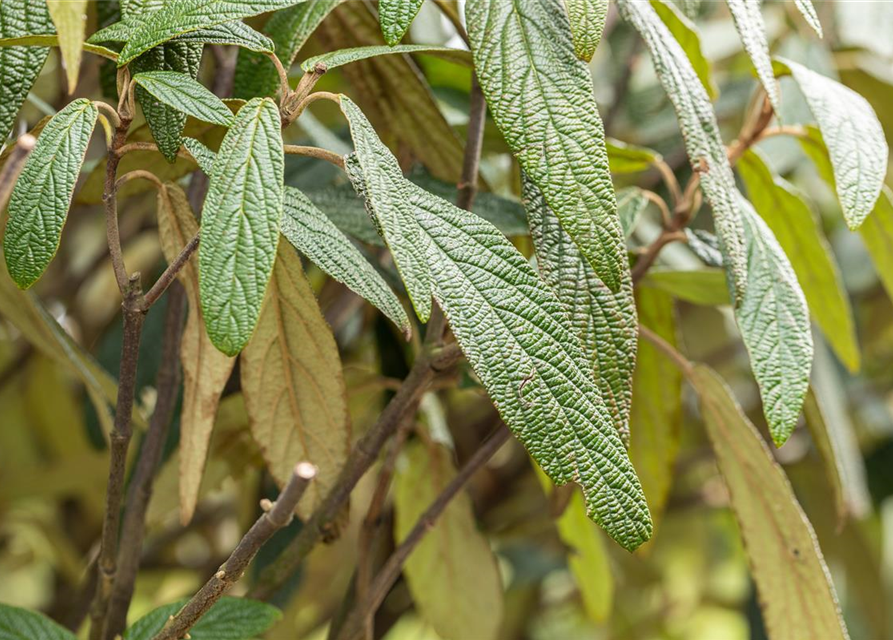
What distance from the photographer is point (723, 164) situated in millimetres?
360

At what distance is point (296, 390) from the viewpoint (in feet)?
1.36

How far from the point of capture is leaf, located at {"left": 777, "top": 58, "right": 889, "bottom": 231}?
1.17 ft

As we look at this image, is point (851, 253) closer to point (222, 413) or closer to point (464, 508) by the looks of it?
point (464, 508)

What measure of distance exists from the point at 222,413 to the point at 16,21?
25cm

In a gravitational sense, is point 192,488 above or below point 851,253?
above

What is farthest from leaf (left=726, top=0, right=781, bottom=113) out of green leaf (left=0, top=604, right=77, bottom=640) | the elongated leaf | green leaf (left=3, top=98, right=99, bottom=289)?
green leaf (left=0, top=604, right=77, bottom=640)

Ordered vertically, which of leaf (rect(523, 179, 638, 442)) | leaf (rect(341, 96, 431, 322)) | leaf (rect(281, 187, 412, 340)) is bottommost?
leaf (rect(523, 179, 638, 442))

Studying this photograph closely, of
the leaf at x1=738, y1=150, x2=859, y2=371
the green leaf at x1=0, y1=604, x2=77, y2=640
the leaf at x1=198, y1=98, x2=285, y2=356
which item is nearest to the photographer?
the leaf at x1=198, y1=98, x2=285, y2=356

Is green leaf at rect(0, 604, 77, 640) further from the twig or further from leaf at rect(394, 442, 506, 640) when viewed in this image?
leaf at rect(394, 442, 506, 640)

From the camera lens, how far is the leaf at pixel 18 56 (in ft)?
1.01

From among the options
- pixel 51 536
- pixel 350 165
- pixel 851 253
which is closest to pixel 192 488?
pixel 350 165

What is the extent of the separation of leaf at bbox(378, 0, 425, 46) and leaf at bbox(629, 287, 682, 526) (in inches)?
10.0

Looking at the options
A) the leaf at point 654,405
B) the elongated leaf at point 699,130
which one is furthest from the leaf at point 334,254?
the leaf at point 654,405

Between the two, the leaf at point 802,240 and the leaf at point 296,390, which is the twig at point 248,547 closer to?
the leaf at point 296,390
